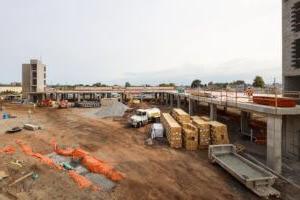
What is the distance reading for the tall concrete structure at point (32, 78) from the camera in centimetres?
8444

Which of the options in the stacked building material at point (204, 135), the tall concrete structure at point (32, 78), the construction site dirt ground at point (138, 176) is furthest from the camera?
the tall concrete structure at point (32, 78)

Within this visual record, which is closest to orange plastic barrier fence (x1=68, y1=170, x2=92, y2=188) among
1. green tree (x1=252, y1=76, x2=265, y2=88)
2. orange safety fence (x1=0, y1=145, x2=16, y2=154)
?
orange safety fence (x1=0, y1=145, x2=16, y2=154)

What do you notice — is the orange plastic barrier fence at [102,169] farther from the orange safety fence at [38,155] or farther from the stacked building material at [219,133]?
the stacked building material at [219,133]

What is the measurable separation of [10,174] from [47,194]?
447cm

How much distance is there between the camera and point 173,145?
80.3ft

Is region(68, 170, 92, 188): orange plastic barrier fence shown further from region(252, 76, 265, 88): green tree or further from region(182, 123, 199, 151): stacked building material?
region(252, 76, 265, 88): green tree

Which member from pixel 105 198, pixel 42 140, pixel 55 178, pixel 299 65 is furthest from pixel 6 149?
pixel 299 65

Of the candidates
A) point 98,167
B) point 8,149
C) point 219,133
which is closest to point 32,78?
point 8,149

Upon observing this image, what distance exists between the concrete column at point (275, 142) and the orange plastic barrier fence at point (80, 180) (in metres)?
12.0

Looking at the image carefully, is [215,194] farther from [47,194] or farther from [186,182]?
[47,194]

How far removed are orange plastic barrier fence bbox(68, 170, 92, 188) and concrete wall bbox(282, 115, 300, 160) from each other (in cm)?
1556

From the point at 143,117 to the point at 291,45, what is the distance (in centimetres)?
2157

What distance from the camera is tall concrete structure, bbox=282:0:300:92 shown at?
70.5 ft

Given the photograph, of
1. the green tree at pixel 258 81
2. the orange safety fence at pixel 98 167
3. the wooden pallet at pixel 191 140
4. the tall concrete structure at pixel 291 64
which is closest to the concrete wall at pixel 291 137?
the tall concrete structure at pixel 291 64
